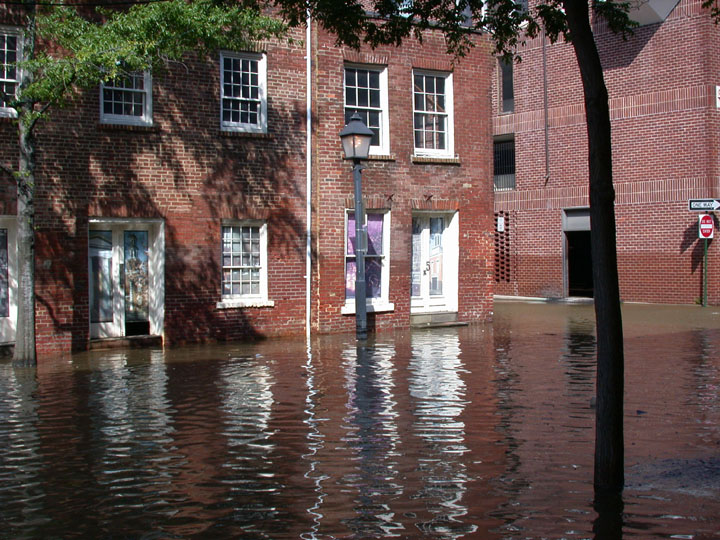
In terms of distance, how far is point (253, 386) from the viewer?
38.0 ft

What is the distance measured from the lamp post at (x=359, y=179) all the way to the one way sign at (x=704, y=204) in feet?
40.6

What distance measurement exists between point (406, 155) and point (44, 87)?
8455 mm

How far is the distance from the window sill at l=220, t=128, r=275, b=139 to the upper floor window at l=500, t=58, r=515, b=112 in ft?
52.9

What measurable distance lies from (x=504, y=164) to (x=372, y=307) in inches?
578

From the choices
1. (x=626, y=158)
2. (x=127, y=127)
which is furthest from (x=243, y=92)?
(x=626, y=158)

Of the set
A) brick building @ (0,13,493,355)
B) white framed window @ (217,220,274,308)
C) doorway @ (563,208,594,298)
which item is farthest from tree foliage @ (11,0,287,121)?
doorway @ (563,208,594,298)

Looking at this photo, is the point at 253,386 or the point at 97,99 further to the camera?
the point at 97,99

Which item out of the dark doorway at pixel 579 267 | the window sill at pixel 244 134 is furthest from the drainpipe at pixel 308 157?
the dark doorway at pixel 579 267

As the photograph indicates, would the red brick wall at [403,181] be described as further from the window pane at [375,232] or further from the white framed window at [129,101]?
the white framed window at [129,101]

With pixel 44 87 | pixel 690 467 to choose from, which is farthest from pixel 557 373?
pixel 44 87

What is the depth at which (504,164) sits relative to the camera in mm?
32156

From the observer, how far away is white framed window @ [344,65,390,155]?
745 inches

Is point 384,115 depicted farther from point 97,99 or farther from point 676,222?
point 676,222

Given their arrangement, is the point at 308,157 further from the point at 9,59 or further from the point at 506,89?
the point at 506,89
